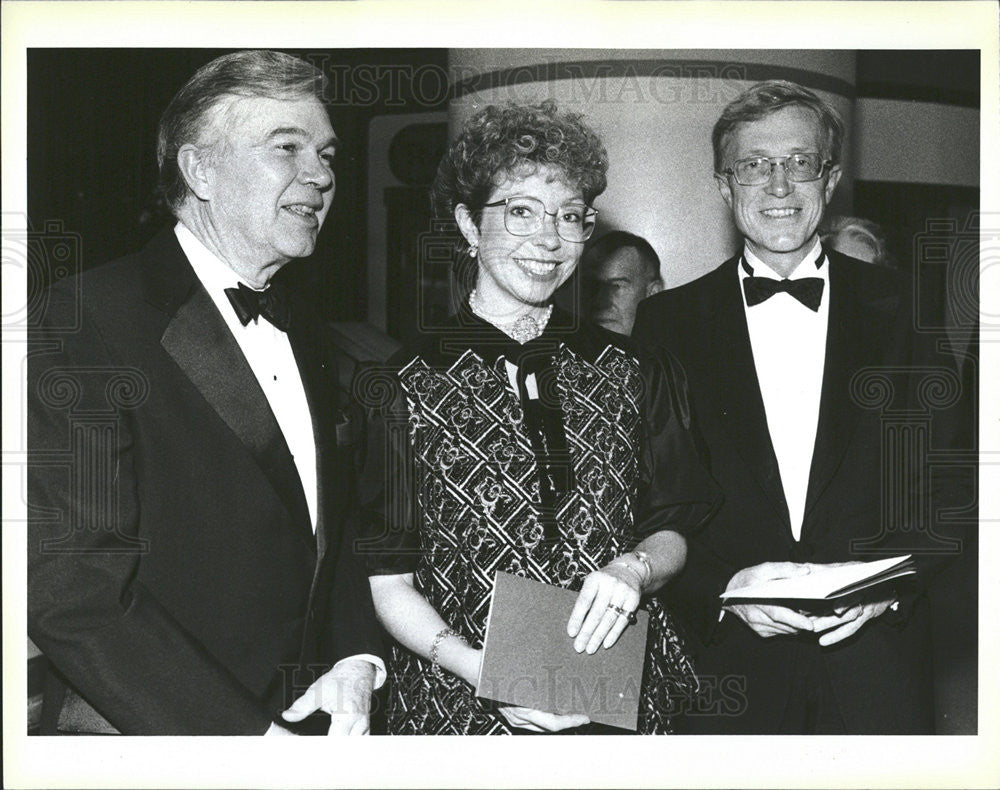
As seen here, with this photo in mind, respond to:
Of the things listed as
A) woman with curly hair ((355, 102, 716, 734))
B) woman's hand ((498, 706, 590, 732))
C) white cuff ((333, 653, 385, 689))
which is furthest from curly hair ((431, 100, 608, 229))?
woman's hand ((498, 706, 590, 732))

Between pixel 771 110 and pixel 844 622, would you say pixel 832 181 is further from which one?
pixel 844 622

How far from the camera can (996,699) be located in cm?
320

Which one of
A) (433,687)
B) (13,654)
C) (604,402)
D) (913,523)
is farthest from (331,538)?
(913,523)

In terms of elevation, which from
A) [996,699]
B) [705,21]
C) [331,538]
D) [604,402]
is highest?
[705,21]

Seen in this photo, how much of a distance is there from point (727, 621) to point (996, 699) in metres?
0.89

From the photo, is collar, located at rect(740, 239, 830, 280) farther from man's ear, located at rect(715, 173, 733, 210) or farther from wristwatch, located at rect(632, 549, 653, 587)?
wristwatch, located at rect(632, 549, 653, 587)

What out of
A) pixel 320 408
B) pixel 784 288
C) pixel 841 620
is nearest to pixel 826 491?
pixel 841 620

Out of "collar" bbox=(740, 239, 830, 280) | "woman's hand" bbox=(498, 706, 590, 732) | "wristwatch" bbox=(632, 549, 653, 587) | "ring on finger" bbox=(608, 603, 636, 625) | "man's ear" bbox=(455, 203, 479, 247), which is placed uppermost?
"man's ear" bbox=(455, 203, 479, 247)

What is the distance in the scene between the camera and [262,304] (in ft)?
9.39

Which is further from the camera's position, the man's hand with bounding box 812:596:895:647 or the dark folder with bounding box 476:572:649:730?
the man's hand with bounding box 812:596:895:647

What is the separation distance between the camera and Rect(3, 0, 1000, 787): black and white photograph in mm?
2836

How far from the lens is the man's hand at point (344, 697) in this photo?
297 cm

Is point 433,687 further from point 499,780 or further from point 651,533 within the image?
point 651,533

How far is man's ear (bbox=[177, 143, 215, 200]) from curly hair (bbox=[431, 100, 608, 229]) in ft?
1.98
